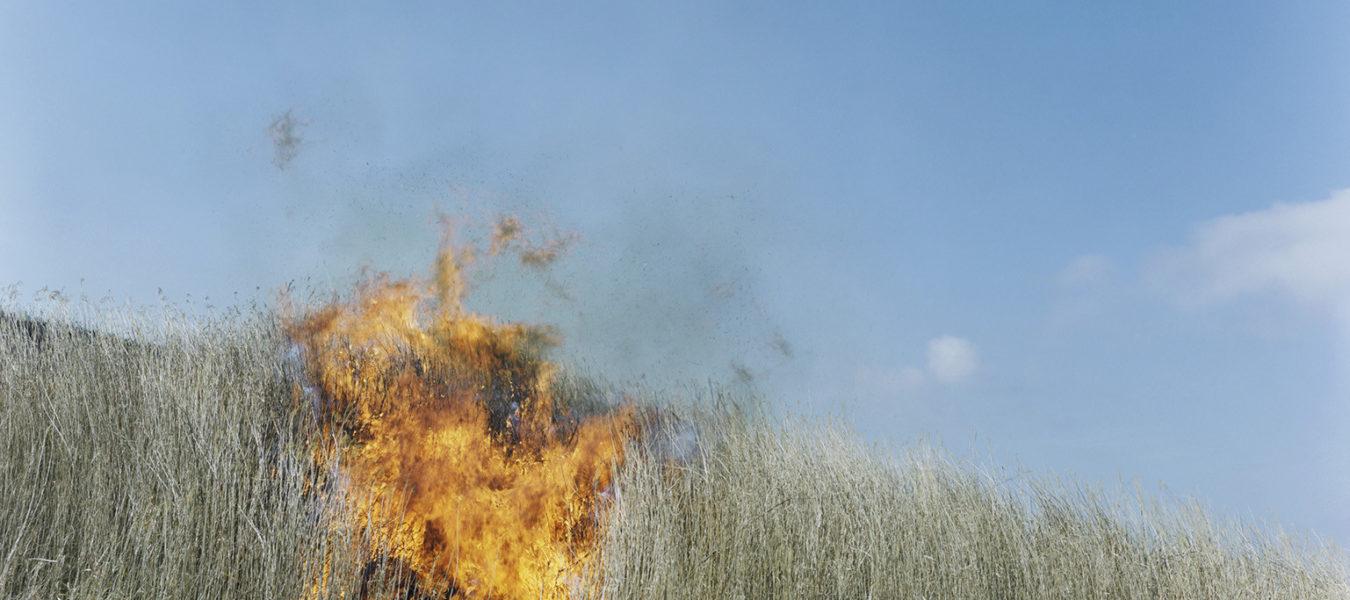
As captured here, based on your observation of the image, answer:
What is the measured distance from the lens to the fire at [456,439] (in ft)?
14.3

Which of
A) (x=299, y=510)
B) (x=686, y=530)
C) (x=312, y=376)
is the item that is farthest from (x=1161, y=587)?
(x=312, y=376)

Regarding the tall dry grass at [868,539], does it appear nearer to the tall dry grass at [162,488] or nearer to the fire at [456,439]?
the fire at [456,439]

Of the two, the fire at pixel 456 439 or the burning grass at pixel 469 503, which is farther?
the fire at pixel 456 439

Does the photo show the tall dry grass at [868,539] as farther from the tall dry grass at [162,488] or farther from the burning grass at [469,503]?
the tall dry grass at [162,488]

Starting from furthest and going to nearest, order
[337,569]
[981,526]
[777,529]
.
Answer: [981,526]
[777,529]
[337,569]

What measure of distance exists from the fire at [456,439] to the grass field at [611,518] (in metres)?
0.20

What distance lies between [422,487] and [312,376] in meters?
1.60

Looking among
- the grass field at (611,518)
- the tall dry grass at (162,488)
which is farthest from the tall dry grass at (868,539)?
the tall dry grass at (162,488)

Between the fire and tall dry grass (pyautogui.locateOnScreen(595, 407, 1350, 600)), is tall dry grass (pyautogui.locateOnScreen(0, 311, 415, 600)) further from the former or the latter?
tall dry grass (pyautogui.locateOnScreen(595, 407, 1350, 600))

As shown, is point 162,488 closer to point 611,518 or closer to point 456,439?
point 456,439

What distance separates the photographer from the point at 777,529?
4.23m

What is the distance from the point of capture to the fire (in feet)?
14.3

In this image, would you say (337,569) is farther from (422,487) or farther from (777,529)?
(777,529)

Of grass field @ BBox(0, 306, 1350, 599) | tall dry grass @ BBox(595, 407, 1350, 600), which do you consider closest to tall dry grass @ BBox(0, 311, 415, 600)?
grass field @ BBox(0, 306, 1350, 599)
